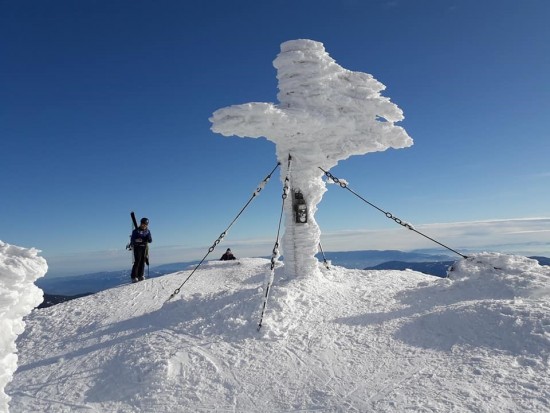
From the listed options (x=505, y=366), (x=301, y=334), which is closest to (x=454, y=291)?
(x=505, y=366)

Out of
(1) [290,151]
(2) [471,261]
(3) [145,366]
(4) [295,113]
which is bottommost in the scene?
(3) [145,366]

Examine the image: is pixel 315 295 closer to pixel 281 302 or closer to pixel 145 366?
pixel 281 302

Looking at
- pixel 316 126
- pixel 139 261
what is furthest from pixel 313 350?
pixel 139 261

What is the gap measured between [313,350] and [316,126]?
617 centimetres

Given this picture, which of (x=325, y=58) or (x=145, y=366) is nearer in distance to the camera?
(x=145, y=366)

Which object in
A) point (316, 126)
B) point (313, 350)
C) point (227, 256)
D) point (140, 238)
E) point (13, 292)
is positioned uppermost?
point (316, 126)

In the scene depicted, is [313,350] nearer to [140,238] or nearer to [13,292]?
[13,292]

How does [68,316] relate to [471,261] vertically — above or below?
below

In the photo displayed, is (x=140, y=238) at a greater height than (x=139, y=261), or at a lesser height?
greater

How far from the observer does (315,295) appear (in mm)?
10203

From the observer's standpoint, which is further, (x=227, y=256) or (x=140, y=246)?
(x=227, y=256)

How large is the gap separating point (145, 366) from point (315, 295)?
14.7 ft

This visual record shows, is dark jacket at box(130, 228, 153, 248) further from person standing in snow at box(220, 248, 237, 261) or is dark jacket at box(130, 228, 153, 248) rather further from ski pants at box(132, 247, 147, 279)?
person standing in snow at box(220, 248, 237, 261)

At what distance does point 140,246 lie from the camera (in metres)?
15.1
